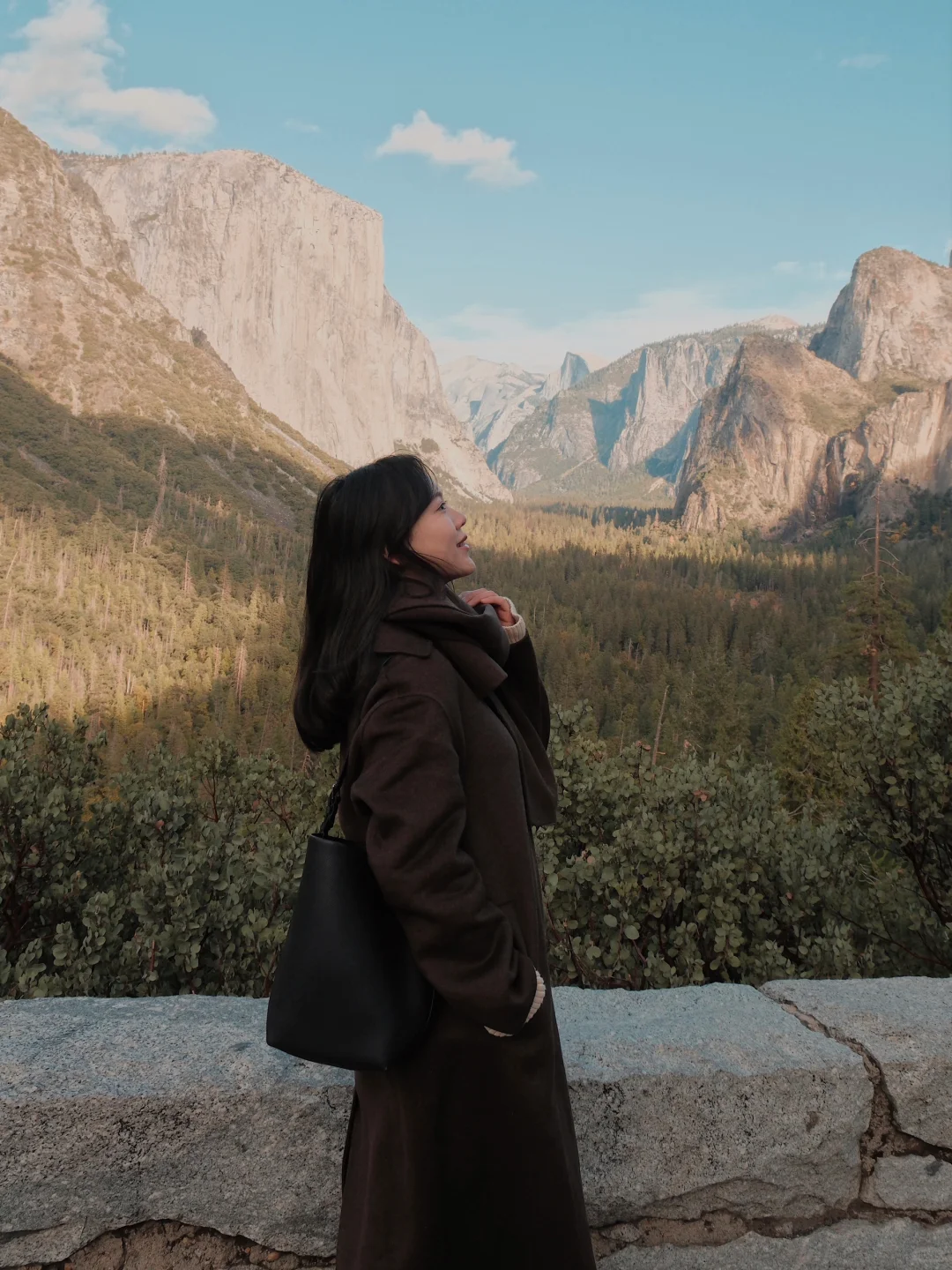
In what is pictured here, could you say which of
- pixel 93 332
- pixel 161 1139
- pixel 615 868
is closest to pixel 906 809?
pixel 615 868

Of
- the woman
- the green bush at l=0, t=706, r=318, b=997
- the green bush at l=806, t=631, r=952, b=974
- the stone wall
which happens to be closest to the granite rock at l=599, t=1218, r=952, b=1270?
the stone wall

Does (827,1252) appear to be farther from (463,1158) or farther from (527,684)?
(527,684)

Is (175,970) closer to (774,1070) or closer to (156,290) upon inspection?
(774,1070)

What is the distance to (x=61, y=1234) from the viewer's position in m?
2.06

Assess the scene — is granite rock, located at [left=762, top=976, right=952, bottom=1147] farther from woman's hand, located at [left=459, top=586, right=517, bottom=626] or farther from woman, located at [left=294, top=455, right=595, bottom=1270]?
woman's hand, located at [left=459, top=586, right=517, bottom=626]

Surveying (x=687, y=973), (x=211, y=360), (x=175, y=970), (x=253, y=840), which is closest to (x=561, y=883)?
(x=687, y=973)

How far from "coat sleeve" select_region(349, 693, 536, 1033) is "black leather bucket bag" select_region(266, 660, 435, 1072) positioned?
0.22ft

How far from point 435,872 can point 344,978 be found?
293 mm

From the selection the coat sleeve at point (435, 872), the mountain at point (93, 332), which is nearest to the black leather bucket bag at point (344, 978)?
the coat sleeve at point (435, 872)

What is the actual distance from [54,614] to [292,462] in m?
98.7

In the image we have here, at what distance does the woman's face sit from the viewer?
199 centimetres

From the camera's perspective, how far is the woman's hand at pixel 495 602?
7.71 ft

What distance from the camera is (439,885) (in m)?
1.67

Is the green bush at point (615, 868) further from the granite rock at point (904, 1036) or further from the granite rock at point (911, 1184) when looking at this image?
the granite rock at point (911, 1184)
